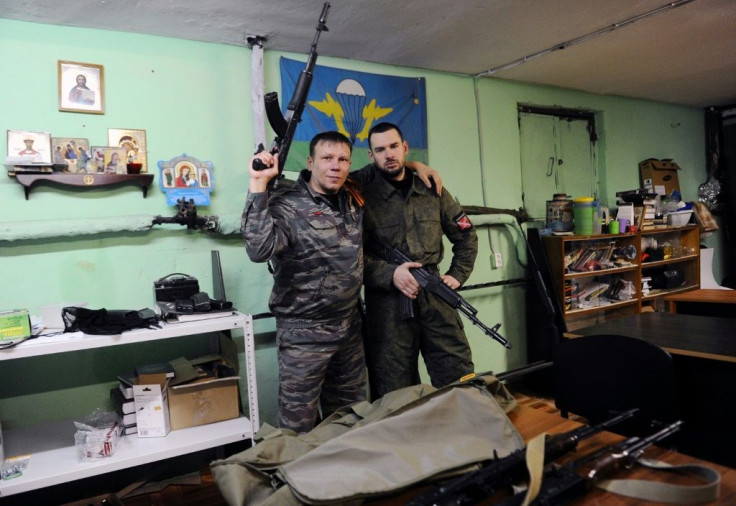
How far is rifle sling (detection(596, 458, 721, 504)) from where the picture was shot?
0.84 meters

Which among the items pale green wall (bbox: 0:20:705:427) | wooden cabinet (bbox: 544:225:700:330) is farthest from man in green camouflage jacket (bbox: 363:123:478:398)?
wooden cabinet (bbox: 544:225:700:330)

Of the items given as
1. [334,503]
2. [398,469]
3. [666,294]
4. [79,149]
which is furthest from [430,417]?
[666,294]

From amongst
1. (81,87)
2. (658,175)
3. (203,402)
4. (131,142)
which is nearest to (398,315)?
(203,402)

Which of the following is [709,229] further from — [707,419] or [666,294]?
[707,419]

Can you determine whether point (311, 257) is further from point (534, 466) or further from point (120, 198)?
point (534, 466)

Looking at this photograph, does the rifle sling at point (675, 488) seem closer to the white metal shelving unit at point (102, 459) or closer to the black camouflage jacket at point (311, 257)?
the black camouflage jacket at point (311, 257)

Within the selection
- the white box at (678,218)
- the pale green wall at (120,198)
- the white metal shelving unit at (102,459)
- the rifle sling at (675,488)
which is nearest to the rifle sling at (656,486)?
the rifle sling at (675,488)

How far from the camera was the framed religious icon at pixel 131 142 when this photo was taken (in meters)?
2.17

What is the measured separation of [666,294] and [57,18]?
14.8ft

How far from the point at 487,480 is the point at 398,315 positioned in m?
1.34

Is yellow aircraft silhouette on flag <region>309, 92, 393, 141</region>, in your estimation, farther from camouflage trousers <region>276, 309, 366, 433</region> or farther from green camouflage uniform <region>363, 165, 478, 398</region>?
camouflage trousers <region>276, 309, 366, 433</region>

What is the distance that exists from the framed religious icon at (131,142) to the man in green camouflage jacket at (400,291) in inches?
41.7

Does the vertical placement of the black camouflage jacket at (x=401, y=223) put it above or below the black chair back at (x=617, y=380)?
above

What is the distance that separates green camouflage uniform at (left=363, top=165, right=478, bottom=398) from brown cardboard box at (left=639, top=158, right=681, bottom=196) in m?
3.09
